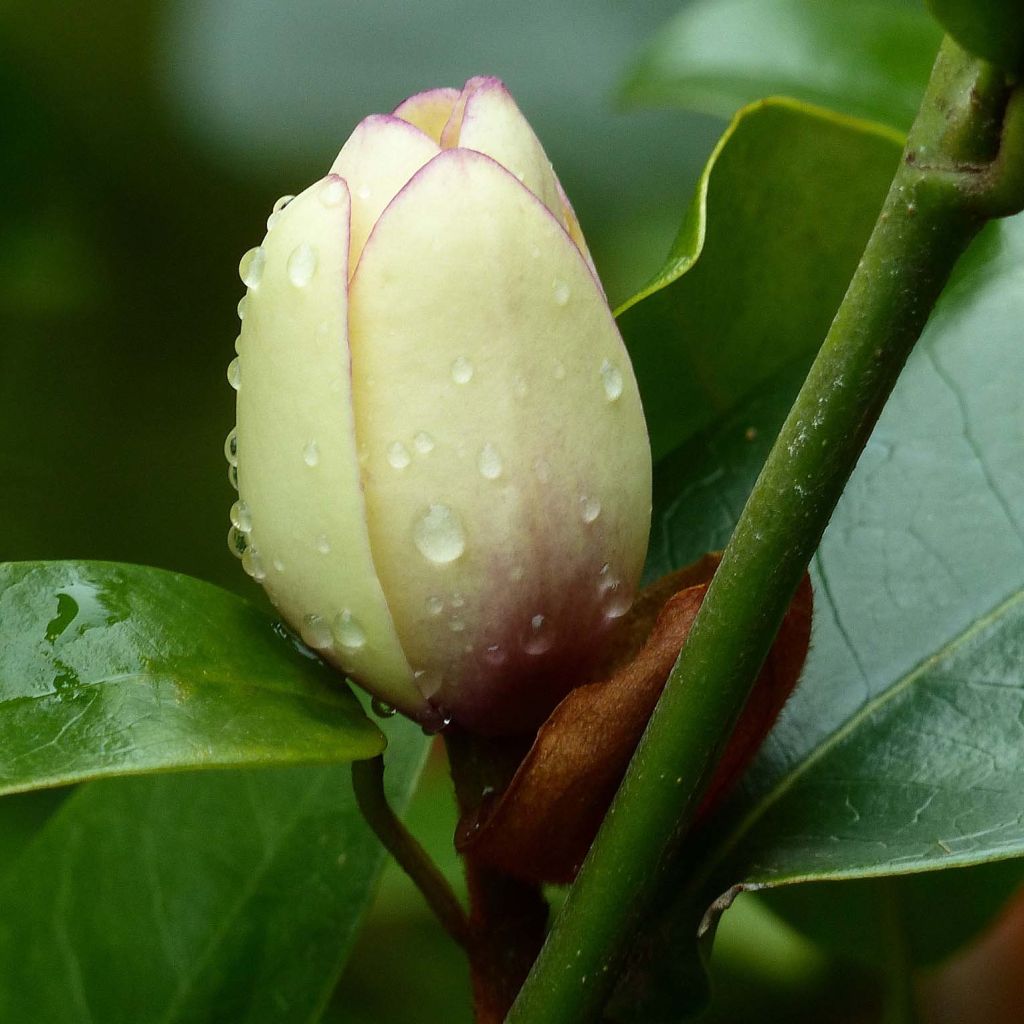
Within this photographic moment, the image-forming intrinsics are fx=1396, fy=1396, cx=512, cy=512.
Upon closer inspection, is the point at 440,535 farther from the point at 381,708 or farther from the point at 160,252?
the point at 160,252

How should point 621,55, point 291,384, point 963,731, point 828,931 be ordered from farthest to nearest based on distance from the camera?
point 621,55
point 828,931
point 963,731
point 291,384

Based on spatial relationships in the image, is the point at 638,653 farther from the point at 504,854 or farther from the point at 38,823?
the point at 38,823

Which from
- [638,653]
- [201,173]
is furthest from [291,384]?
[201,173]

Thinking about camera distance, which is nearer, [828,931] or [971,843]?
[971,843]

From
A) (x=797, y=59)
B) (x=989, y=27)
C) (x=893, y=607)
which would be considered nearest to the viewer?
(x=989, y=27)

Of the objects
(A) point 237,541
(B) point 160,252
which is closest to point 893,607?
(A) point 237,541
